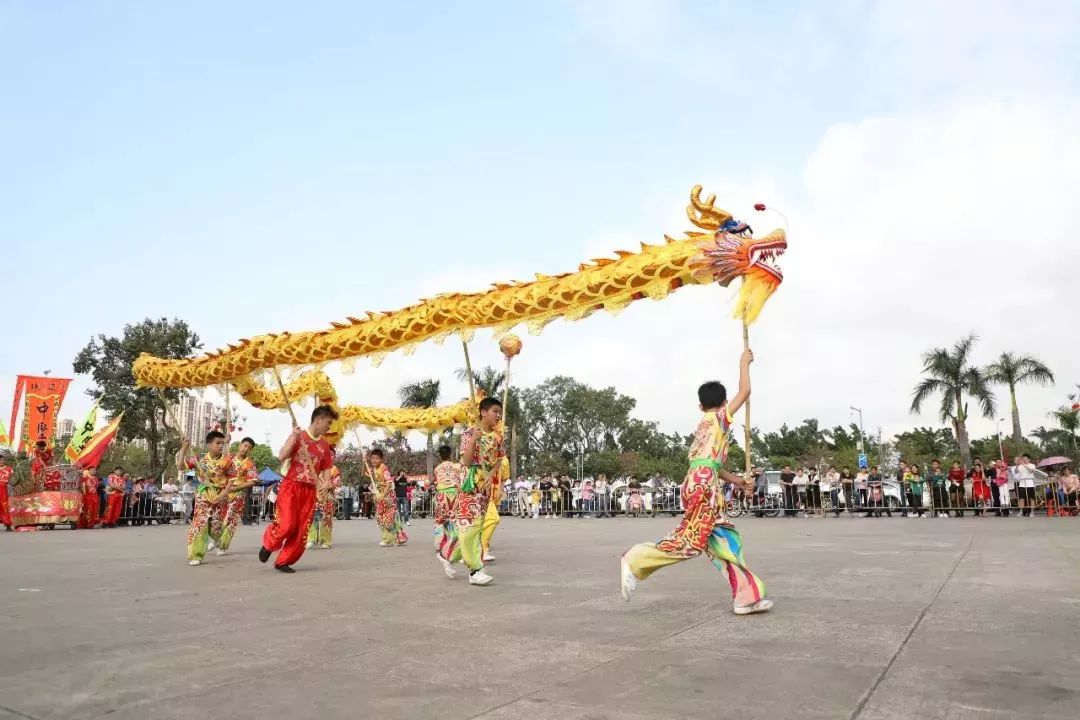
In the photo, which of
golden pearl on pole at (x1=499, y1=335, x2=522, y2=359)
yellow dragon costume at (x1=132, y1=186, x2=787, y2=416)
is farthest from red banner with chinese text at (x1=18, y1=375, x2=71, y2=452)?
golden pearl on pole at (x1=499, y1=335, x2=522, y2=359)

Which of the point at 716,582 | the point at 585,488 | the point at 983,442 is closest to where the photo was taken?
the point at 716,582

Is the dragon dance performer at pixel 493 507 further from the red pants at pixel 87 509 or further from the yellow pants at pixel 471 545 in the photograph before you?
the red pants at pixel 87 509

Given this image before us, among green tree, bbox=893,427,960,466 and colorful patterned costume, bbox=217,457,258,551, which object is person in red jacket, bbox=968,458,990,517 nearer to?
colorful patterned costume, bbox=217,457,258,551

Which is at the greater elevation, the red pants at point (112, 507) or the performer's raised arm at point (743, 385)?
the performer's raised arm at point (743, 385)

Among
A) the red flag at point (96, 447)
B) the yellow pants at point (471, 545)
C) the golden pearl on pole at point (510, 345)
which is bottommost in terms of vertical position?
the yellow pants at point (471, 545)

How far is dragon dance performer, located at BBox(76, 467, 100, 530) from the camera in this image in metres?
18.4

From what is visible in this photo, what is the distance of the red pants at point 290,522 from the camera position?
7414 millimetres

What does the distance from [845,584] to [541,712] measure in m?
3.96

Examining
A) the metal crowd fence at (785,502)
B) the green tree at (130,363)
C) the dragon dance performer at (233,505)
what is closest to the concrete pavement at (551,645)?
the dragon dance performer at (233,505)

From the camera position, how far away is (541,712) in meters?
2.48

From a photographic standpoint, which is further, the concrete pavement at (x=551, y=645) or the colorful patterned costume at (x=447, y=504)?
the colorful patterned costume at (x=447, y=504)

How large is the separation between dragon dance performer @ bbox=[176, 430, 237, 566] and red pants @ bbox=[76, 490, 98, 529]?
11528mm

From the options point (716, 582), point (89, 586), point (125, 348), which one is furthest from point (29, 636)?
point (125, 348)

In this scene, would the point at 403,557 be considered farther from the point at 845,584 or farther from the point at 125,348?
the point at 125,348
